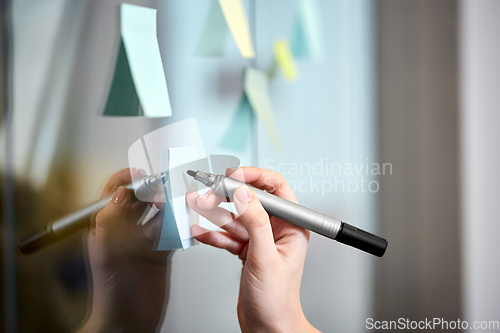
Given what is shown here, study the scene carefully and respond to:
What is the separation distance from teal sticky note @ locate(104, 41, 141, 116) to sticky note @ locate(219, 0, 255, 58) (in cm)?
9

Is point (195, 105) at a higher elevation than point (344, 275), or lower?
higher

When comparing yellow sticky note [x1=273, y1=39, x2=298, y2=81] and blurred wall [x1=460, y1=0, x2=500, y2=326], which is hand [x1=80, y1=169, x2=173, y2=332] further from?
blurred wall [x1=460, y1=0, x2=500, y2=326]

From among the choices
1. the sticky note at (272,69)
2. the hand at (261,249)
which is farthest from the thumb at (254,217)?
the sticky note at (272,69)

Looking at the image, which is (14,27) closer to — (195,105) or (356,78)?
(195,105)

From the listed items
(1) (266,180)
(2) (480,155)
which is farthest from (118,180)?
(2) (480,155)

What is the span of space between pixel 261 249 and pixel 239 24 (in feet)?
0.58

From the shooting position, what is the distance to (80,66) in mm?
198

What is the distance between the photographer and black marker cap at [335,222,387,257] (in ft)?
0.64

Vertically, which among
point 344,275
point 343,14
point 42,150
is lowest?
point 344,275

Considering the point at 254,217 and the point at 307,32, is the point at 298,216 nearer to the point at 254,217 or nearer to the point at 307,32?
the point at 254,217

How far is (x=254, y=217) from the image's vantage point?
0.17 metres

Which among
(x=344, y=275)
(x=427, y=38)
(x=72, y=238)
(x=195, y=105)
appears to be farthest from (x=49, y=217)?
(x=427, y=38)

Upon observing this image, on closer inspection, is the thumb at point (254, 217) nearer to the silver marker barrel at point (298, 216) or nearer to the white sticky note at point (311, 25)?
the silver marker barrel at point (298, 216)

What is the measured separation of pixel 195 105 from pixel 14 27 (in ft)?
0.47
